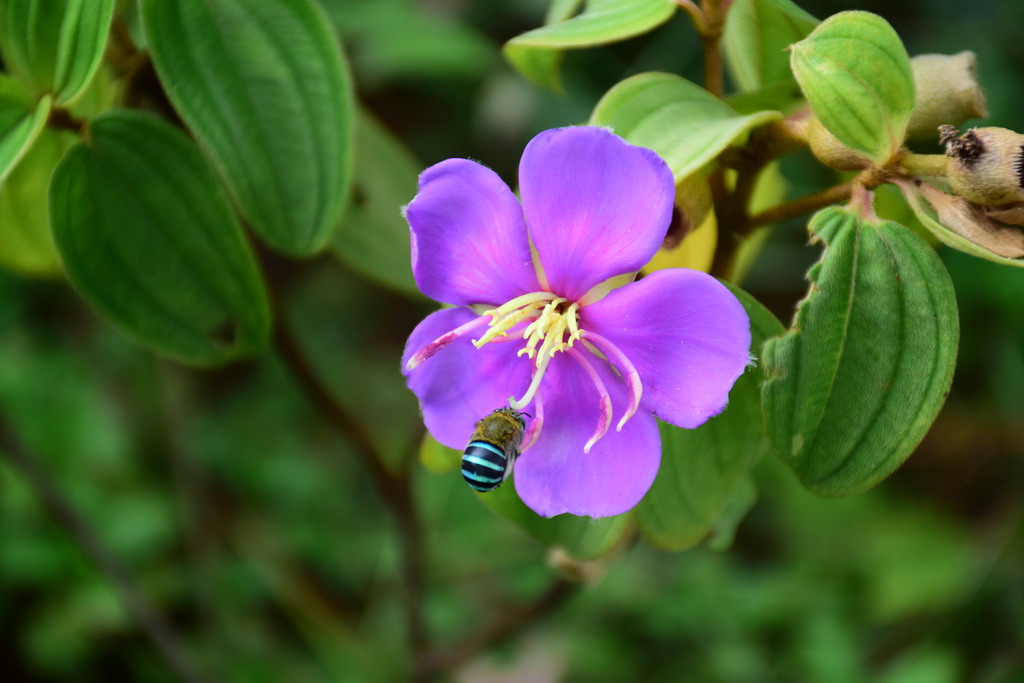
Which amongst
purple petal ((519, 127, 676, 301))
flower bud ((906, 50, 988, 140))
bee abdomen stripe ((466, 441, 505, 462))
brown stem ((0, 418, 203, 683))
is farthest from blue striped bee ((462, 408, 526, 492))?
brown stem ((0, 418, 203, 683))

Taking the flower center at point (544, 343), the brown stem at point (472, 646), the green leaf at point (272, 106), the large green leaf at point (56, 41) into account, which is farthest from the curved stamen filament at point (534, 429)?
the brown stem at point (472, 646)

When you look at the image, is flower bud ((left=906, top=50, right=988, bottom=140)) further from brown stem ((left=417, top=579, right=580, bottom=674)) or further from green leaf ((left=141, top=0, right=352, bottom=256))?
brown stem ((left=417, top=579, right=580, bottom=674))

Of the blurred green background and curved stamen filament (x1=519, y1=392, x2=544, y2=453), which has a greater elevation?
curved stamen filament (x1=519, y1=392, x2=544, y2=453)

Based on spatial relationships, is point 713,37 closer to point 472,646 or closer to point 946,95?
point 946,95

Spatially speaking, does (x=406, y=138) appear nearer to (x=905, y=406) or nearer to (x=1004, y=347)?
(x=1004, y=347)


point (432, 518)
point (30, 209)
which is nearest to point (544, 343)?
point (30, 209)

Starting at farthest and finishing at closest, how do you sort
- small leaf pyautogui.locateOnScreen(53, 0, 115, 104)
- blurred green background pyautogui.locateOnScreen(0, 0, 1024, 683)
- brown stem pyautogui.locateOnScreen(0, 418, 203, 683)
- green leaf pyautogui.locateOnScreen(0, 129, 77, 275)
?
blurred green background pyautogui.locateOnScreen(0, 0, 1024, 683)
brown stem pyautogui.locateOnScreen(0, 418, 203, 683)
green leaf pyautogui.locateOnScreen(0, 129, 77, 275)
small leaf pyautogui.locateOnScreen(53, 0, 115, 104)
